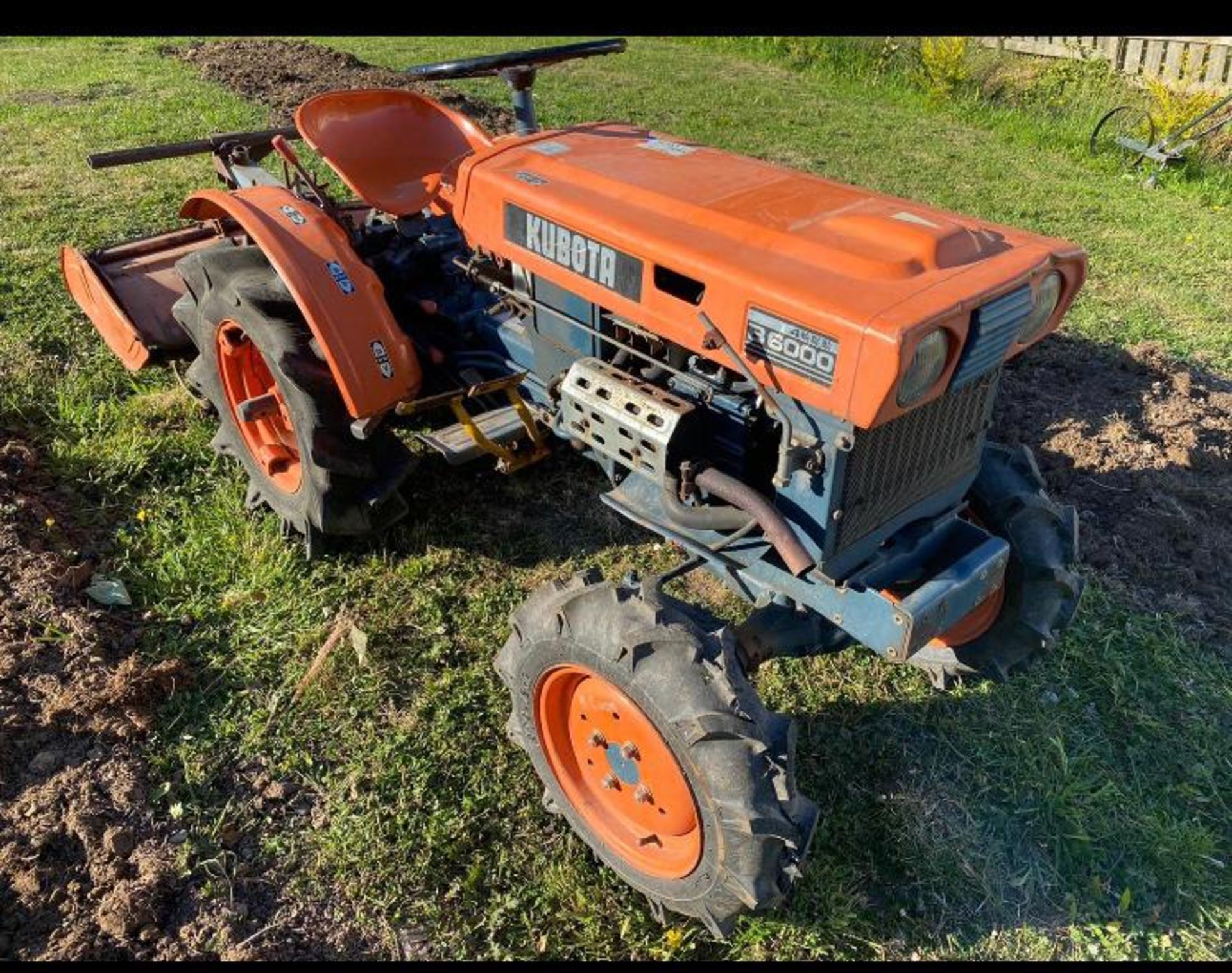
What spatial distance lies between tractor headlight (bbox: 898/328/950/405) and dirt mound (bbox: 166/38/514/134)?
6618 mm

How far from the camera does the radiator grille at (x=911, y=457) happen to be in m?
2.32

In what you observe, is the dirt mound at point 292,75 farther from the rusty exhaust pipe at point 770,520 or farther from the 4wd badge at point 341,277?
the rusty exhaust pipe at point 770,520

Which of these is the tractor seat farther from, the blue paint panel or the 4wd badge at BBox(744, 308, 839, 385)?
the blue paint panel

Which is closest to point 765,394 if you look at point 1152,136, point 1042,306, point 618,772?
point 1042,306

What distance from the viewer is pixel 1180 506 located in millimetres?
3699

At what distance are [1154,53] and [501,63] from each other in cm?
875

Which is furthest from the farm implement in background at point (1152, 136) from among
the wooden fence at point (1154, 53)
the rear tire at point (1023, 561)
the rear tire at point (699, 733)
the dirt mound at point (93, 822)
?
the dirt mound at point (93, 822)

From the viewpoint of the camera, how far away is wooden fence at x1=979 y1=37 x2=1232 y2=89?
848 centimetres

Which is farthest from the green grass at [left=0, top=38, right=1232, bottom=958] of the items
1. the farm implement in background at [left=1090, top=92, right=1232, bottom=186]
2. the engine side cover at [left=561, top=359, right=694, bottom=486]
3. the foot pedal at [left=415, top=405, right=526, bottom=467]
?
the farm implement in background at [left=1090, top=92, right=1232, bottom=186]

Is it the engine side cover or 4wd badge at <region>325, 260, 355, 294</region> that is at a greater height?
4wd badge at <region>325, 260, 355, 294</region>

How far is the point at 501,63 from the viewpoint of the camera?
306 cm

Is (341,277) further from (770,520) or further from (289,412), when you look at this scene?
(770,520)

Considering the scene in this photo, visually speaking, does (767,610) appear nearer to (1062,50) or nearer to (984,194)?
(984,194)

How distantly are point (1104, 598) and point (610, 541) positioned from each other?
5.73ft
